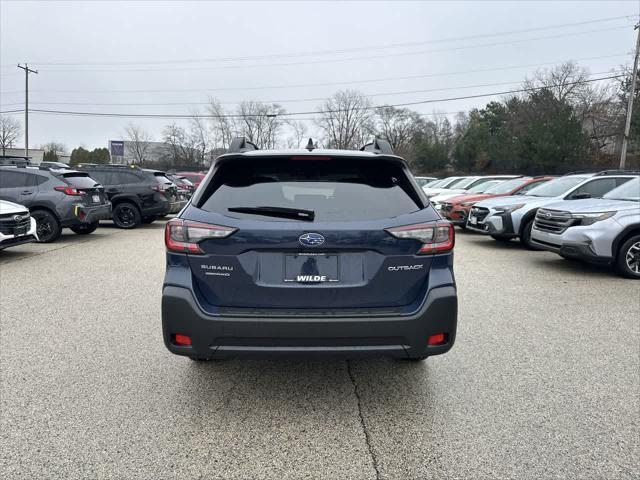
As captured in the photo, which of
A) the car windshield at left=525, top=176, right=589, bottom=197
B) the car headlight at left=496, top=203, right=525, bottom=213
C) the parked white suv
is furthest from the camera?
the car windshield at left=525, top=176, right=589, bottom=197

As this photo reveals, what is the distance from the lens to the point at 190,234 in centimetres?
290

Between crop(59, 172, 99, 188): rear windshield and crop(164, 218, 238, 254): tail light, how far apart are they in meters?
9.53

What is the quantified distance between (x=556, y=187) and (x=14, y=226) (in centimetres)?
1118

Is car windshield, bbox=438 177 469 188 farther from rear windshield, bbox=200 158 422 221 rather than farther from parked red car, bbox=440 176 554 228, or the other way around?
rear windshield, bbox=200 158 422 221

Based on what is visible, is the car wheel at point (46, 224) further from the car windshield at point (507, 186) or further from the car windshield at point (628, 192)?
the car windshield at point (628, 192)

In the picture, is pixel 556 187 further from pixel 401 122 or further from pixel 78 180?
pixel 401 122

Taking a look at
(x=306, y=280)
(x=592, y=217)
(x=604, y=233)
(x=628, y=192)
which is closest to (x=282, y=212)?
(x=306, y=280)

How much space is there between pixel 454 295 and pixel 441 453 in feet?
3.01

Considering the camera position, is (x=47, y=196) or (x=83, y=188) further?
(x=83, y=188)

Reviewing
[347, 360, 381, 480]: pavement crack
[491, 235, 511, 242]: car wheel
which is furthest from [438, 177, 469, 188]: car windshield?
[347, 360, 381, 480]: pavement crack

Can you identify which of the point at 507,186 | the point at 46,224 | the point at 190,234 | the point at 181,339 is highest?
the point at 507,186

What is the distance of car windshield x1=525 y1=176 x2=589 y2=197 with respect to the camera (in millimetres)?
10805

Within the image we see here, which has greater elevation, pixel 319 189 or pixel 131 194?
pixel 131 194

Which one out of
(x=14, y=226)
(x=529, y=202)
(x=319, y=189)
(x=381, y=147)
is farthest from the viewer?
(x=529, y=202)
